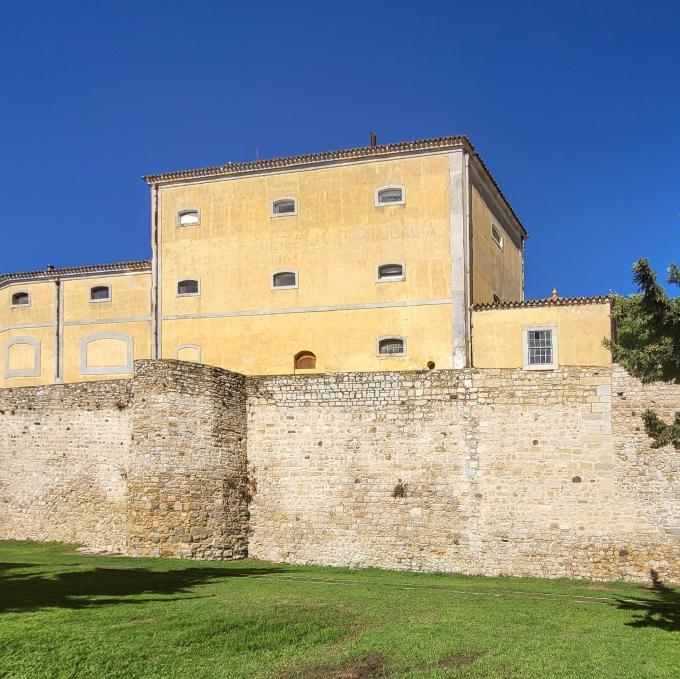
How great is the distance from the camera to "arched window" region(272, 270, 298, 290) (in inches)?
1387

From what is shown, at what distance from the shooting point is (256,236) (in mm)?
35906

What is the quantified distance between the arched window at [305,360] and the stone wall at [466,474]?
673 cm

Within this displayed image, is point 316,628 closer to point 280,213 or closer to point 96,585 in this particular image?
point 96,585

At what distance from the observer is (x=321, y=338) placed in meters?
34.6

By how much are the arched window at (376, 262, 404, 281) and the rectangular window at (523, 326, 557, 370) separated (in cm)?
550

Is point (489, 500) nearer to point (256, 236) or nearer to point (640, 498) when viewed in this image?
point (640, 498)

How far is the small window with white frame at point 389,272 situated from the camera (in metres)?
33.9

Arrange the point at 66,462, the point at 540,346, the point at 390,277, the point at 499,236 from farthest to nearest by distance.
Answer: the point at 499,236 → the point at 390,277 → the point at 540,346 → the point at 66,462

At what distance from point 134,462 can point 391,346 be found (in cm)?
1203

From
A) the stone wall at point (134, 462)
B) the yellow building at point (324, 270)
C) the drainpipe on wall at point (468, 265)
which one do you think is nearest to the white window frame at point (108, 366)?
the yellow building at point (324, 270)

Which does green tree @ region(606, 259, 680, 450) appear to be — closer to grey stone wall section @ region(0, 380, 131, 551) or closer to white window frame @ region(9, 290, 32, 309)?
grey stone wall section @ region(0, 380, 131, 551)

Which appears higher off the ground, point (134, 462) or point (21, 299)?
point (21, 299)

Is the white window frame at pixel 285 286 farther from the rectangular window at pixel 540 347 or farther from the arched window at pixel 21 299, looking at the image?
the arched window at pixel 21 299

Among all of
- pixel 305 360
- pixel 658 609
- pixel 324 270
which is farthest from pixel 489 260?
pixel 658 609
